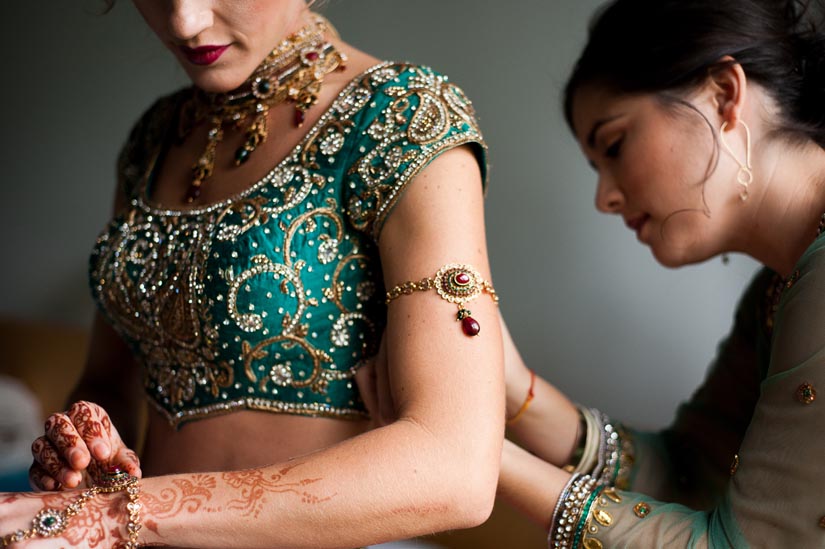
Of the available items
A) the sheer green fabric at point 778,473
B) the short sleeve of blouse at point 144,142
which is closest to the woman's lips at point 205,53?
the short sleeve of blouse at point 144,142

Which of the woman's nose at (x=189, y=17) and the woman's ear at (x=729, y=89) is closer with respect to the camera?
the woman's nose at (x=189, y=17)

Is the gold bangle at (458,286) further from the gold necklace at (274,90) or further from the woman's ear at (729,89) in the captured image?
the woman's ear at (729,89)

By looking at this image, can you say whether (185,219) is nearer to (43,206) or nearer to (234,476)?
(234,476)

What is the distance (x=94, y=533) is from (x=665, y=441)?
3.28 ft

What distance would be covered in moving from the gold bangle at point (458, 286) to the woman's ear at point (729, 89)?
517 millimetres

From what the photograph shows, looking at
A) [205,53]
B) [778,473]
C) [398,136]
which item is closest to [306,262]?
[398,136]

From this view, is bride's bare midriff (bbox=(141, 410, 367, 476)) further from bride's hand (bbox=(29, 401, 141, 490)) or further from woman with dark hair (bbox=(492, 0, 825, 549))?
woman with dark hair (bbox=(492, 0, 825, 549))

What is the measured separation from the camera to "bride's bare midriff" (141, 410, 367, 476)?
993 millimetres

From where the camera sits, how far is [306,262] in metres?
0.97

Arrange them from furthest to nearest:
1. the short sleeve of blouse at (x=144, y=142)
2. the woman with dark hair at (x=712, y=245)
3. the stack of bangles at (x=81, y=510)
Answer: the short sleeve of blouse at (x=144, y=142)
the woman with dark hair at (x=712, y=245)
the stack of bangles at (x=81, y=510)

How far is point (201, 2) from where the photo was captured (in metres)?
0.96

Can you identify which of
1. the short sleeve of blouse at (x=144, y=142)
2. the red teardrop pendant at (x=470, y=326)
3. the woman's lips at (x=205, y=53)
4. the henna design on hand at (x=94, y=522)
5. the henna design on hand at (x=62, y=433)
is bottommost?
the red teardrop pendant at (x=470, y=326)

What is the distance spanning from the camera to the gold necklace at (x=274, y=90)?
1066 mm

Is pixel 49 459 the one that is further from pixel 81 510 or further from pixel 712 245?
pixel 712 245
